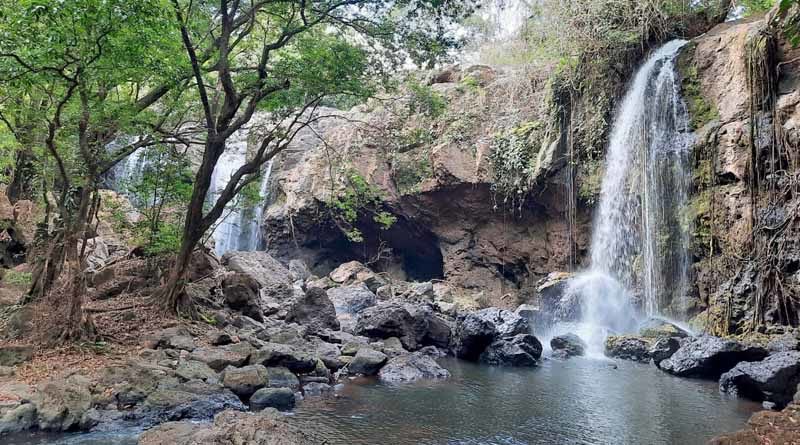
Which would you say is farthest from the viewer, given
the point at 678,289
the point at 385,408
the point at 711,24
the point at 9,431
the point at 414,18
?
the point at 711,24

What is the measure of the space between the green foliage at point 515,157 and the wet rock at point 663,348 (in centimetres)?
860

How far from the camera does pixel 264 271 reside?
56.1ft

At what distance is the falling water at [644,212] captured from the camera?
14.4 m

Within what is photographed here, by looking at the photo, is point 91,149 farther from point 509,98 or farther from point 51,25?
point 509,98

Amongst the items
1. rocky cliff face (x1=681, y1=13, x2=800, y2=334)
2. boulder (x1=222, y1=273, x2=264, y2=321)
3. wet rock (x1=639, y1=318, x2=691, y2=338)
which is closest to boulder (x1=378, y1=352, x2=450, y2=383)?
boulder (x1=222, y1=273, x2=264, y2=321)

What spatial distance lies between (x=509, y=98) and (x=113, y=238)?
51.2ft

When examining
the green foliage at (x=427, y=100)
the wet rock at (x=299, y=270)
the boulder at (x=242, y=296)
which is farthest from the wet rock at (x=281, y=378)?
the wet rock at (x=299, y=270)

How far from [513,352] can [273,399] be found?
5.46 metres

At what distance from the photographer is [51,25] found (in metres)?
6.33

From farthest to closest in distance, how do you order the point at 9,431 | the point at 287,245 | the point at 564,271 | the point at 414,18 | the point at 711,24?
the point at 287,245, the point at 564,271, the point at 711,24, the point at 414,18, the point at 9,431

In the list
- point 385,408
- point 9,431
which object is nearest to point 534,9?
point 385,408

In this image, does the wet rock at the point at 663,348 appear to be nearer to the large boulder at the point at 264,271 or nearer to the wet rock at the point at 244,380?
the wet rock at the point at 244,380

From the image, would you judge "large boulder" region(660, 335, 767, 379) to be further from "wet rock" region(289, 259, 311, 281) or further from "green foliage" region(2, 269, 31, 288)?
"wet rock" region(289, 259, 311, 281)

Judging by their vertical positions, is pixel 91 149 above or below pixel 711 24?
below
